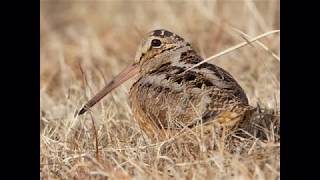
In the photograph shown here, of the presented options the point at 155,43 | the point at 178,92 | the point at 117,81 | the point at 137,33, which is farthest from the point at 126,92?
the point at 137,33

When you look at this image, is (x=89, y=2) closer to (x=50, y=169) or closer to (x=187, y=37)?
(x=187, y=37)

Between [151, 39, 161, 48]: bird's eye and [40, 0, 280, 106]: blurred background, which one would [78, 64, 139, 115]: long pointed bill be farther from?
[40, 0, 280, 106]: blurred background

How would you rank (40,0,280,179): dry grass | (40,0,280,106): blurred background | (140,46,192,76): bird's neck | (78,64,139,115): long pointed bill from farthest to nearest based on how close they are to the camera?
(40,0,280,106): blurred background
(78,64,139,115): long pointed bill
(140,46,192,76): bird's neck
(40,0,280,179): dry grass

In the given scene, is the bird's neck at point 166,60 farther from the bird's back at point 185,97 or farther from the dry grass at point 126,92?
the dry grass at point 126,92

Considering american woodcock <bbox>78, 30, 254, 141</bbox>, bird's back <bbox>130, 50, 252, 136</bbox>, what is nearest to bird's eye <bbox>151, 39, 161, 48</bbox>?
american woodcock <bbox>78, 30, 254, 141</bbox>

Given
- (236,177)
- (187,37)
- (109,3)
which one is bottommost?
(236,177)

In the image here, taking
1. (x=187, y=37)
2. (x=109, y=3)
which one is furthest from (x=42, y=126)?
(x=109, y=3)
